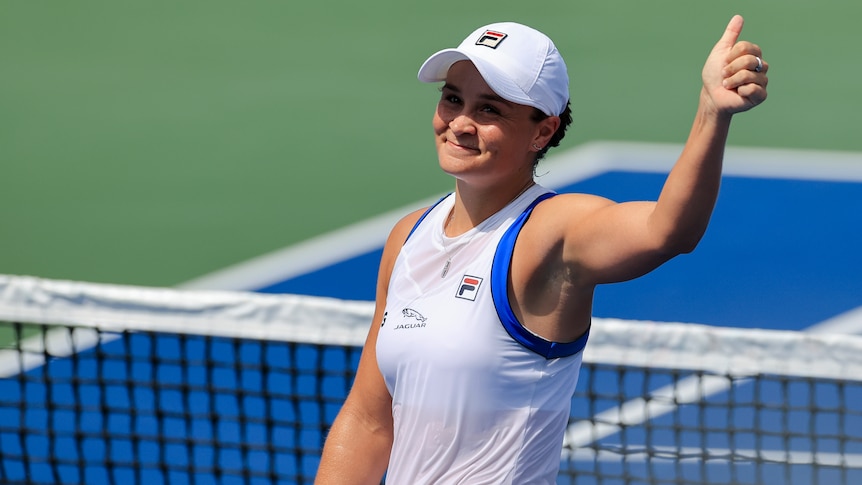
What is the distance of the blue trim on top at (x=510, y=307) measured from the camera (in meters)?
2.18

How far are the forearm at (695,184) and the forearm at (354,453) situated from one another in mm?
957

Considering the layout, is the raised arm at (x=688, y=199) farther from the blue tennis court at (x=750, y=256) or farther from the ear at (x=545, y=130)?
the blue tennis court at (x=750, y=256)

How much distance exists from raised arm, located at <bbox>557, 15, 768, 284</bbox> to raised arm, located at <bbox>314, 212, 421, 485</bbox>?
0.64 metres

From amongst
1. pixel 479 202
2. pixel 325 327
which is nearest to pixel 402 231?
pixel 479 202

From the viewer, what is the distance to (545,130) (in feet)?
7.64

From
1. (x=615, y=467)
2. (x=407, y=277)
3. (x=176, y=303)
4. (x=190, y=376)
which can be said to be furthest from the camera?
(x=190, y=376)

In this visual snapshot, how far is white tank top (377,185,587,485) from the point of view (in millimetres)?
2199

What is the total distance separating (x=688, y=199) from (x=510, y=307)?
0.45 meters

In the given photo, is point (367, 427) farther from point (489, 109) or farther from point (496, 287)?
point (489, 109)

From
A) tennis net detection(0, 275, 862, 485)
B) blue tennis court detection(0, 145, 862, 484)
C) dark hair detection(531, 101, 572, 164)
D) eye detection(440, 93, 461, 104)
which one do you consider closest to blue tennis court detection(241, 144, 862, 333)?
blue tennis court detection(0, 145, 862, 484)

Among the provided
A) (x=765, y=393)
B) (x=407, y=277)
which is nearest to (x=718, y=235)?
(x=765, y=393)

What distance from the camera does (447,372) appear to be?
2.23 meters

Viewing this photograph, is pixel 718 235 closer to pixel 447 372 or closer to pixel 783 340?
pixel 783 340

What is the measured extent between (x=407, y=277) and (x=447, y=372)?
0.90 feet
